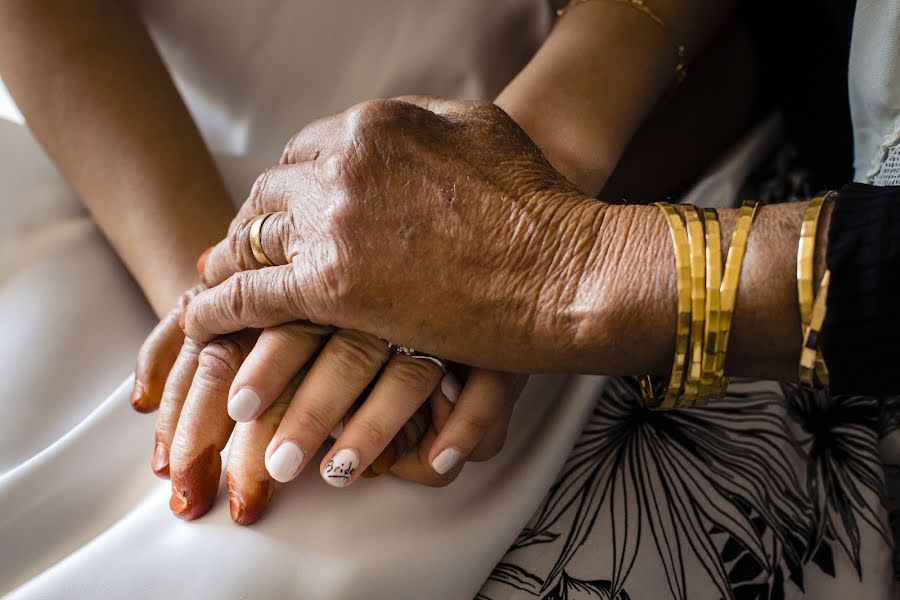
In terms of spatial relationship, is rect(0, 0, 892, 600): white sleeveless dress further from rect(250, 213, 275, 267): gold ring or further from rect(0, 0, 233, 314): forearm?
rect(250, 213, 275, 267): gold ring

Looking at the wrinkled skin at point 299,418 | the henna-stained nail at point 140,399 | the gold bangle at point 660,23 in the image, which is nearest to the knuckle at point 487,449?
the wrinkled skin at point 299,418

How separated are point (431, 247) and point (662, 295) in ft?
0.62

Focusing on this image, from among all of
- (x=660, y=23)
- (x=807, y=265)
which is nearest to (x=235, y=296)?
(x=807, y=265)

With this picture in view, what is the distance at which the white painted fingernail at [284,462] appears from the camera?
62cm

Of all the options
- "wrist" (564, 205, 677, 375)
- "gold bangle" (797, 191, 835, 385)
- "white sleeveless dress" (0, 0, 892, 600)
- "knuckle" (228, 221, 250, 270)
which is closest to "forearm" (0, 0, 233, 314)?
"white sleeveless dress" (0, 0, 892, 600)

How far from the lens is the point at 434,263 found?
0.61 m

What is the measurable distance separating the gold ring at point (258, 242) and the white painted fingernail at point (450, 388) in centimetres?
19

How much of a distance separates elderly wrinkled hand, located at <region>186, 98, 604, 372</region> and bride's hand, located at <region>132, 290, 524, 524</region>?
4cm

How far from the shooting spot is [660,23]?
93 cm

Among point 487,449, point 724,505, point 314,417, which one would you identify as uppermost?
point 314,417

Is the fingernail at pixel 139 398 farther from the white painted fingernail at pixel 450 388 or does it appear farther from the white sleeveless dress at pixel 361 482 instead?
the white painted fingernail at pixel 450 388

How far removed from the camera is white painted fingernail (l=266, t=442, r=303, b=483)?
2.02 ft

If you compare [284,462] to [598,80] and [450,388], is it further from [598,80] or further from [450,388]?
[598,80]

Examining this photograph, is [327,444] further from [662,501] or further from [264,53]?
[264,53]
